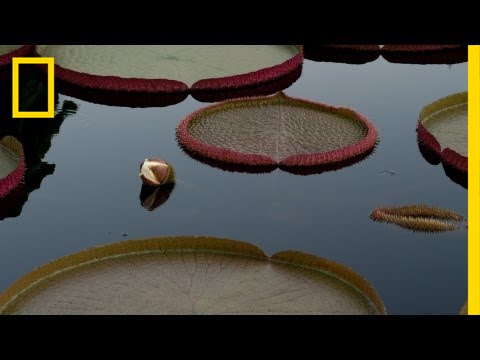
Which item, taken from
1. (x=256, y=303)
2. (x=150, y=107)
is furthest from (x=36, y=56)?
(x=256, y=303)

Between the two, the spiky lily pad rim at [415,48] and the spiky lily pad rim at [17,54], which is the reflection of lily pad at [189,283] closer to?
the spiky lily pad rim at [17,54]

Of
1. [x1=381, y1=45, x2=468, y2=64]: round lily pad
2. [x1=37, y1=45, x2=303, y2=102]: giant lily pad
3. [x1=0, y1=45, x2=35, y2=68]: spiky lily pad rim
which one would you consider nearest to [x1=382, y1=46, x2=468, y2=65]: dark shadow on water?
[x1=381, y1=45, x2=468, y2=64]: round lily pad

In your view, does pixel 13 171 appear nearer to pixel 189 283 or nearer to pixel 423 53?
pixel 189 283

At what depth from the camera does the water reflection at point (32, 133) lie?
3281 mm

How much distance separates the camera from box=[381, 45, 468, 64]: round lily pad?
15.9 ft

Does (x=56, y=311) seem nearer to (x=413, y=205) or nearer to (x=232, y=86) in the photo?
(x=413, y=205)

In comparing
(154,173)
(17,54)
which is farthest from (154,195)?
(17,54)

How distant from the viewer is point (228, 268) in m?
2.81

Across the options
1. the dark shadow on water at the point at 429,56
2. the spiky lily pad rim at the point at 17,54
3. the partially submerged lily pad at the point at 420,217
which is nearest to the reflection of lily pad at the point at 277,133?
the partially submerged lily pad at the point at 420,217

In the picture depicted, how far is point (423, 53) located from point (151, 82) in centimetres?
159

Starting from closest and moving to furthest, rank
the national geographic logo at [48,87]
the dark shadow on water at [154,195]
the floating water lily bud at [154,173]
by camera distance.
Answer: the dark shadow on water at [154,195] < the floating water lily bud at [154,173] < the national geographic logo at [48,87]

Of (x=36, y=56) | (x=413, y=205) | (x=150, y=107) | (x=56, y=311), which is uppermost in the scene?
(x=36, y=56)

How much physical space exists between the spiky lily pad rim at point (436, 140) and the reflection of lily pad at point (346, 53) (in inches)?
32.0

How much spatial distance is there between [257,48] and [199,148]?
126 cm
